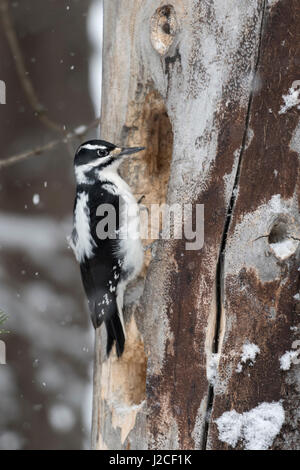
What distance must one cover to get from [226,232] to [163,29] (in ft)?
2.75

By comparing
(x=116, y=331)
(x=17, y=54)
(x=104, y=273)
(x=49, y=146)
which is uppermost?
(x=17, y=54)

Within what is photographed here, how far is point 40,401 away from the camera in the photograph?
189 inches

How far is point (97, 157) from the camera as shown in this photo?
2816mm

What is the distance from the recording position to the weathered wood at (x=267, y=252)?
2.18 metres

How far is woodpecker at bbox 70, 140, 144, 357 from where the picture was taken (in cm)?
271

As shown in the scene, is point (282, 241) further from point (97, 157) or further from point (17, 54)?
point (17, 54)

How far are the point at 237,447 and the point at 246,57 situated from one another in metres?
1.39

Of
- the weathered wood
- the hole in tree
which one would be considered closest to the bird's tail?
the weathered wood

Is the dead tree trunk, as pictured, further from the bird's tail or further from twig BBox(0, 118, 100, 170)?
twig BBox(0, 118, 100, 170)

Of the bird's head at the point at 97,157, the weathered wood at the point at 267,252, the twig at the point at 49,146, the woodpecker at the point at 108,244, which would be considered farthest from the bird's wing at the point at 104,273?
the twig at the point at 49,146

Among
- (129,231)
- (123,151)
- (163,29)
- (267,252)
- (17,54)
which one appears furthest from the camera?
(17,54)

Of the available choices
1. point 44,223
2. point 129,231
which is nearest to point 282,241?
point 129,231

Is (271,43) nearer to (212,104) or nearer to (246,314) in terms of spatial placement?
(212,104)

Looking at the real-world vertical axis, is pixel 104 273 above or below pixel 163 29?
below
